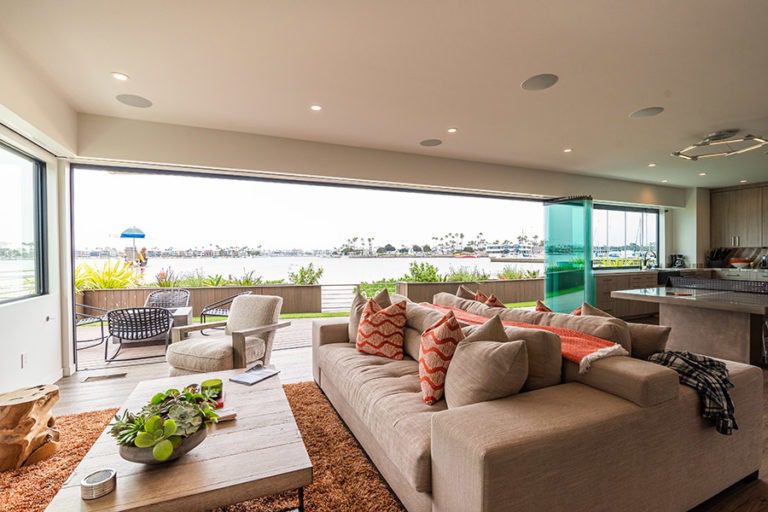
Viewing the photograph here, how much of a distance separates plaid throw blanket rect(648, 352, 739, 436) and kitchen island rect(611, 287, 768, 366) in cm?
202

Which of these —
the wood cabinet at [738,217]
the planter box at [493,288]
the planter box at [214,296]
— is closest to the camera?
the planter box at [214,296]

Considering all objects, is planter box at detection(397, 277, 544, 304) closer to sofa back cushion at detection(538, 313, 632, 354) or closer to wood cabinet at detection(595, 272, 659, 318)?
wood cabinet at detection(595, 272, 659, 318)

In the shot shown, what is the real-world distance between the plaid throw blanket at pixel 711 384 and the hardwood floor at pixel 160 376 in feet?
1.53

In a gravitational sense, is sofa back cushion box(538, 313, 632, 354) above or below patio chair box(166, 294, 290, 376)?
above

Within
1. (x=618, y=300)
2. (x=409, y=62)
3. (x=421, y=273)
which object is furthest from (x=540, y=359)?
(x=618, y=300)

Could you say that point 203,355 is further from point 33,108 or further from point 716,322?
point 716,322

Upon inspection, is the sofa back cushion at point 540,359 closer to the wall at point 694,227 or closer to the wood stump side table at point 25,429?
the wood stump side table at point 25,429

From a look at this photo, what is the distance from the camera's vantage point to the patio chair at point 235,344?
3.01m

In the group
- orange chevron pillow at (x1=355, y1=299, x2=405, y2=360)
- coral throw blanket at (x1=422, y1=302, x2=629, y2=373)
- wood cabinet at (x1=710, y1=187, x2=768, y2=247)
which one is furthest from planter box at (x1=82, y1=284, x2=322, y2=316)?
wood cabinet at (x1=710, y1=187, x2=768, y2=247)

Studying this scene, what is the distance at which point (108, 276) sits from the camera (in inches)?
221

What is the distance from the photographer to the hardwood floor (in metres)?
1.86

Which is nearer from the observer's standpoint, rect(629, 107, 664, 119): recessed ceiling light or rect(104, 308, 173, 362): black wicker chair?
rect(629, 107, 664, 119): recessed ceiling light

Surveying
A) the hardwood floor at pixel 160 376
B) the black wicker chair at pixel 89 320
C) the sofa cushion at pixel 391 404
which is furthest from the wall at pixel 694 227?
the black wicker chair at pixel 89 320

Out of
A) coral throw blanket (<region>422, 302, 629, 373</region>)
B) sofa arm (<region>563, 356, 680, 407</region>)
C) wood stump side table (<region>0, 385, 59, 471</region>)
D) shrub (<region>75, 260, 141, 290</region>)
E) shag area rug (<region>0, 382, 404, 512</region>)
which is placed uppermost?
shrub (<region>75, 260, 141, 290</region>)
